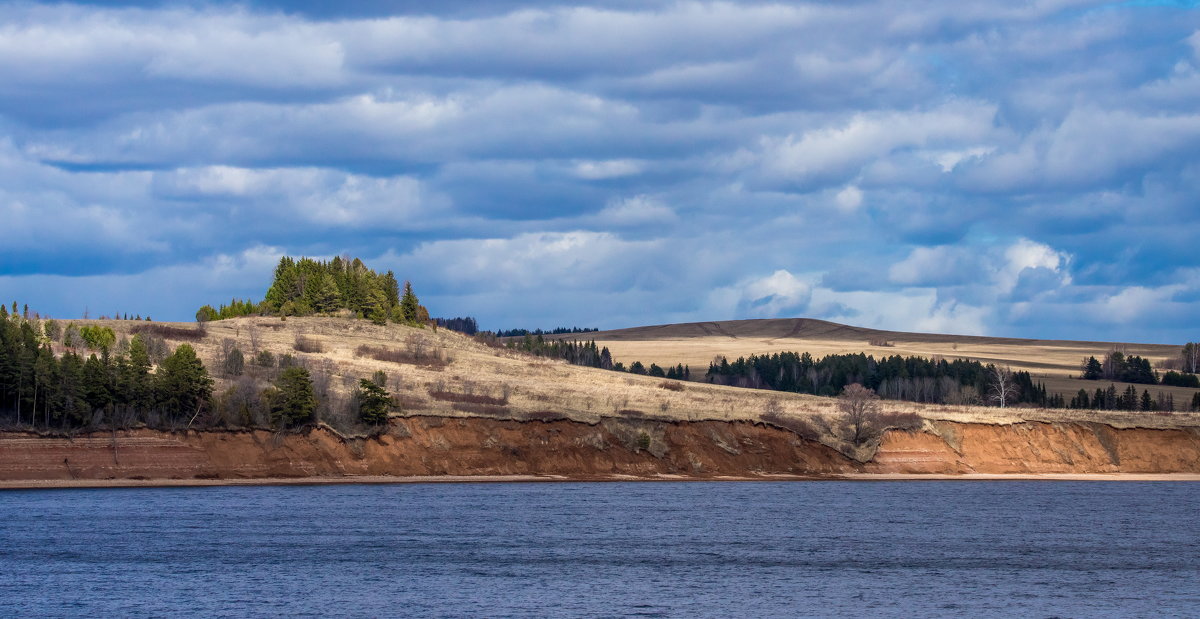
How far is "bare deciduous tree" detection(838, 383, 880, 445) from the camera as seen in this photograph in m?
133

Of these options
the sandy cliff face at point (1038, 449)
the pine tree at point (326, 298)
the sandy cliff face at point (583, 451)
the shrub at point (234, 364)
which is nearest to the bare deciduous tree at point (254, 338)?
the shrub at point (234, 364)

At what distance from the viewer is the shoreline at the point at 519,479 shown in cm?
10531

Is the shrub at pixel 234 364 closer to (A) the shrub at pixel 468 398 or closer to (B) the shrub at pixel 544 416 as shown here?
(A) the shrub at pixel 468 398

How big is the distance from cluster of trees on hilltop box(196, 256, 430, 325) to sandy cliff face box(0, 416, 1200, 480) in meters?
70.1

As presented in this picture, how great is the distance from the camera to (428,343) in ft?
569

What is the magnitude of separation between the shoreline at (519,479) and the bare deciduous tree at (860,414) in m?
4.49

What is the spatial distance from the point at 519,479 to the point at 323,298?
3089 inches

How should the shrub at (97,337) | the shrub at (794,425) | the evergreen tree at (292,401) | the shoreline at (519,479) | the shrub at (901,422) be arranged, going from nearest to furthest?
1. the shoreline at (519,479)
2. the evergreen tree at (292,401)
3. the shrub at (794,425)
4. the shrub at (901,422)
5. the shrub at (97,337)

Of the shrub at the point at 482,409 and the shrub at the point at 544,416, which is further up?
the shrub at the point at 482,409

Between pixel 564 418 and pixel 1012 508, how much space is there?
1686 inches

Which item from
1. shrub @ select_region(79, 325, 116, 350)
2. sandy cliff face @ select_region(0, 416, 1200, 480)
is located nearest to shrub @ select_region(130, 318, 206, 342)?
shrub @ select_region(79, 325, 116, 350)

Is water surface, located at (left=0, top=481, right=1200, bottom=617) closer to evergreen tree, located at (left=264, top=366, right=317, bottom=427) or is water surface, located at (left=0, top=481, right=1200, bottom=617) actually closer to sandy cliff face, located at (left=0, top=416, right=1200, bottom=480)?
sandy cliff face, located at (left=0, top=416, right=1200, bottom=480)

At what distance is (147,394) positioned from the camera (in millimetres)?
109375

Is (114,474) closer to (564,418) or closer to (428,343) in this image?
(564,418)
